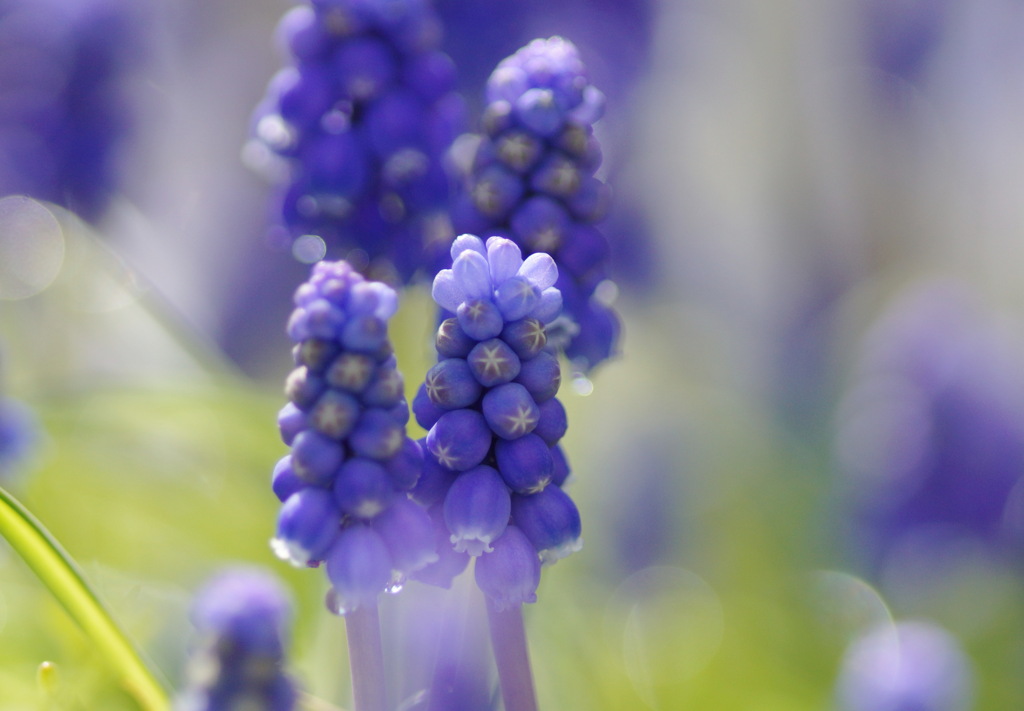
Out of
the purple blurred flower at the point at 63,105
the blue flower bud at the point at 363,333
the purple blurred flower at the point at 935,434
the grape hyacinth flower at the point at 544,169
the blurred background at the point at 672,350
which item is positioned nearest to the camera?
the blue flower bud at the point at 363,333

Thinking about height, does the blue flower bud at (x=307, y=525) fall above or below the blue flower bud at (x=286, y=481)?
below

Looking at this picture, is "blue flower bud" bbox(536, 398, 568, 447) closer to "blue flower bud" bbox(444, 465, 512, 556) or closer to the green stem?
"blue flower bud" bbox(444, 465, 512, 556)

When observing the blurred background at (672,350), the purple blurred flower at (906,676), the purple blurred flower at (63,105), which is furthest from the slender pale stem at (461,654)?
the purple blurred flower at (63,105)

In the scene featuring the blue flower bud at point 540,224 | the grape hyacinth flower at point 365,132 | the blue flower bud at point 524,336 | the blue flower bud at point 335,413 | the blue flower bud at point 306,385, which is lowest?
the blue flower bud at point 335,413

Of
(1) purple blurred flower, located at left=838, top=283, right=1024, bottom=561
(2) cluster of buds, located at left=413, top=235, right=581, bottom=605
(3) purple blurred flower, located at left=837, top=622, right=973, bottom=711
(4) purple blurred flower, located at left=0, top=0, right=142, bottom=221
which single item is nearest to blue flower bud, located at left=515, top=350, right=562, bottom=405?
(2) cluster of buds, located at left=413, top=235, right=581, bottom=605

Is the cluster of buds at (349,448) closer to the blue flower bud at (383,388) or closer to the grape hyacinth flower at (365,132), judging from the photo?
the blue flower bud at (383,388)

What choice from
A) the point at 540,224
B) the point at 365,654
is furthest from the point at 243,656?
the point at 540,224
